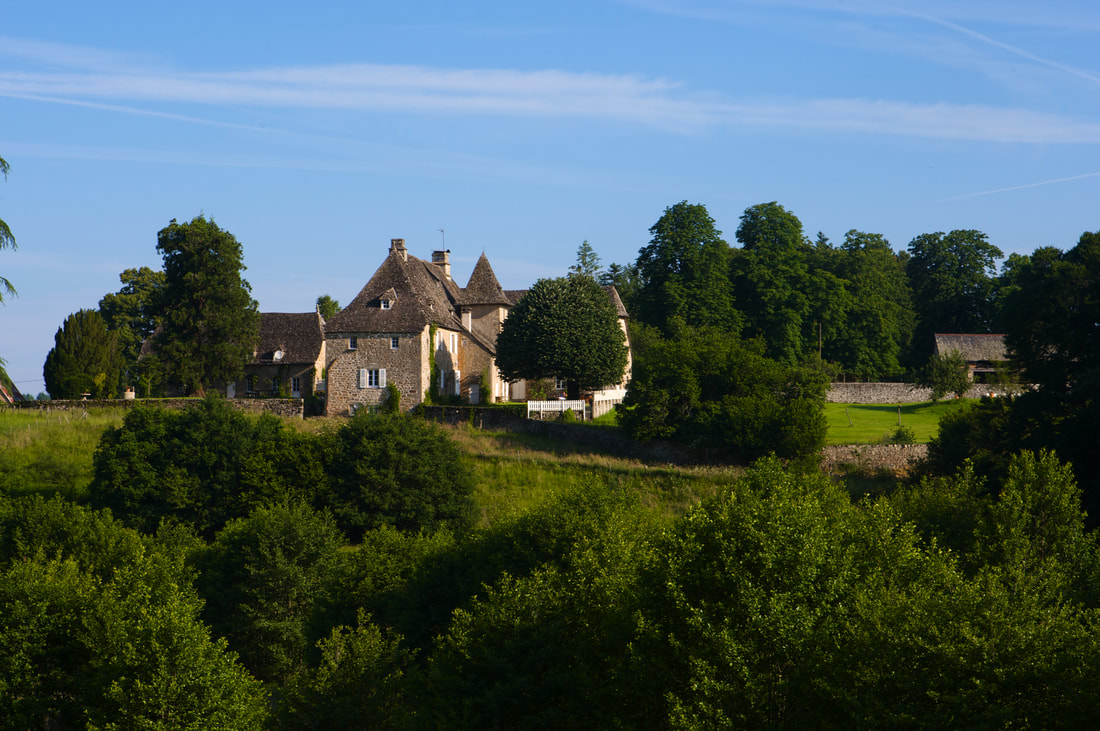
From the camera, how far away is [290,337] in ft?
210

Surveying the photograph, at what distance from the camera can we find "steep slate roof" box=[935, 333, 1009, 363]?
73.7 m

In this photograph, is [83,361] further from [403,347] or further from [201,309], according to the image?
[403,347]

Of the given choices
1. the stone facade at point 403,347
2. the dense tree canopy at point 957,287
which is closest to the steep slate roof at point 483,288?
the stone facade at point 403,347

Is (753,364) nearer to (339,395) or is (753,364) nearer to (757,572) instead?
(339,395)

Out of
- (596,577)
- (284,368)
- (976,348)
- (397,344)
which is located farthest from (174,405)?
(976,348)

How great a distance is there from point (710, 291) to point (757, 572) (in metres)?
54.3

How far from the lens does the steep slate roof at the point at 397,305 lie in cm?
5694

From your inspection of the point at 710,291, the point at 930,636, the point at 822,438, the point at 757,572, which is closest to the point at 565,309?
the point at 822,438

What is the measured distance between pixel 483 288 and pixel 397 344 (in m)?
10.8

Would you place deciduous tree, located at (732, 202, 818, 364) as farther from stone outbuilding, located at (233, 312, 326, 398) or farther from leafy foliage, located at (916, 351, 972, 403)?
stone outbuilding, located at (233, 312, 326, 398)

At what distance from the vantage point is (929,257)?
9112cm

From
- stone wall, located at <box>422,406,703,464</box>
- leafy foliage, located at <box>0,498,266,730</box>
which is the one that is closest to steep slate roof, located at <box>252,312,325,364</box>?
stone wall, located at <box>422,406,703,464</box>

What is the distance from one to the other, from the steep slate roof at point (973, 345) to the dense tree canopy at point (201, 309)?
46.7 m

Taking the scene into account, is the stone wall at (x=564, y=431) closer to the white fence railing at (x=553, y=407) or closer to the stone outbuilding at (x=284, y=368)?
the white fence railing at (x=553, y=407)
